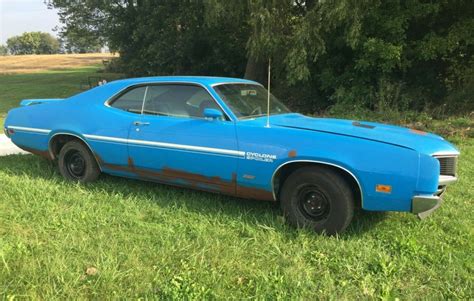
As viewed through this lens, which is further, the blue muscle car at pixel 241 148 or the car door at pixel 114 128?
the car door at pixel 114 128

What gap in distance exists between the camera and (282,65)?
52.0ft

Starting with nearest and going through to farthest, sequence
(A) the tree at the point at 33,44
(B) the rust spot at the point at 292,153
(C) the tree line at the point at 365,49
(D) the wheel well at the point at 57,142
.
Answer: (B) the rust spot at the point at 292,153 < (D) the wheel well at the point at 57,142 < (C) the tree line at the point at 365,49 < (A) the tree at the point at 33,44

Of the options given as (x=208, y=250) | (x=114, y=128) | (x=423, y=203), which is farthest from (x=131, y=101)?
(x=423, y=203)

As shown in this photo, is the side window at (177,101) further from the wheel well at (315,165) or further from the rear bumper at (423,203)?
the rear bumper at (423,203)

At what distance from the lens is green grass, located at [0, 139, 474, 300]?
11.0 feet

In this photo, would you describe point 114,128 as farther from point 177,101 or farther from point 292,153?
point 292,153

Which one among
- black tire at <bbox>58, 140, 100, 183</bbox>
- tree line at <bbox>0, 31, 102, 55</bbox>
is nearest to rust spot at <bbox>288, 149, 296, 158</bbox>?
black tire at <bbox>58, 140, 100, 183</bbox>

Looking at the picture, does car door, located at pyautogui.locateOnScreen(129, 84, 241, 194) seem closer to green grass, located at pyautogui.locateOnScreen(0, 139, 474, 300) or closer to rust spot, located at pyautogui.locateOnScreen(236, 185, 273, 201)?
rust spot, located at pyautogui.locateOnScreen(236, 185, 273, 201)

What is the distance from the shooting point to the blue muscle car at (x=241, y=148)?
404 cm

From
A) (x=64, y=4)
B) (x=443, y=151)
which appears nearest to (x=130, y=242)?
(x=443, y=151)

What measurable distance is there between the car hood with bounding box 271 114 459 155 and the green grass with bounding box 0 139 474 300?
2.71 ft

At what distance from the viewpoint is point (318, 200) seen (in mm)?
4355

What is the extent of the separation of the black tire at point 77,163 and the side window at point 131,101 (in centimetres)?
74

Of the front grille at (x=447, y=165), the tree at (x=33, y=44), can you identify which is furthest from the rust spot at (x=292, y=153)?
the tree at (x=33, y=44)
